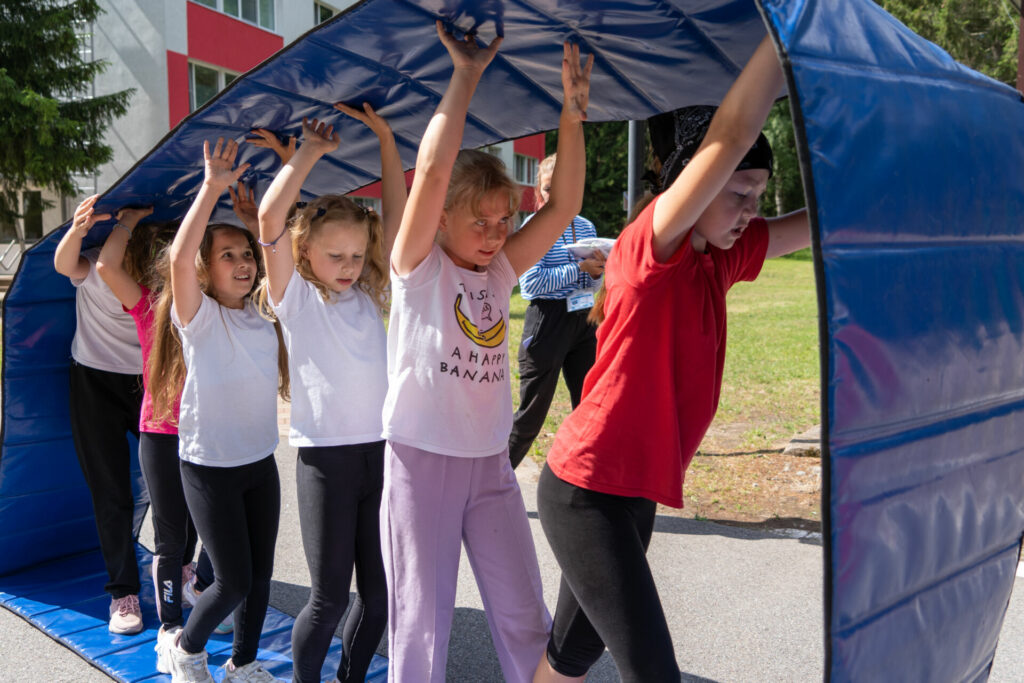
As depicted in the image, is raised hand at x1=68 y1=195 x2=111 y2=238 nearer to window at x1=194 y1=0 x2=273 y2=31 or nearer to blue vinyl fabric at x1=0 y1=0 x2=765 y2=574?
blue vinyl fabric at x1=0 y1=0 x2=765 y2=574

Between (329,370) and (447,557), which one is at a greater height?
(329,370)

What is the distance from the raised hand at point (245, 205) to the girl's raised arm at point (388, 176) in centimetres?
72

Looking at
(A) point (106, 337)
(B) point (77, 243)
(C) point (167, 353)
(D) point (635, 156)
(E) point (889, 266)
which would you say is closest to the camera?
(E) point (889, 266)

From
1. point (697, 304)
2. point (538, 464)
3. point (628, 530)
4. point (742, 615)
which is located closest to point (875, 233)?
point (697, 304)

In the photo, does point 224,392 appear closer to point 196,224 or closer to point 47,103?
point 196,224

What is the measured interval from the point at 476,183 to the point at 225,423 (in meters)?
1.37

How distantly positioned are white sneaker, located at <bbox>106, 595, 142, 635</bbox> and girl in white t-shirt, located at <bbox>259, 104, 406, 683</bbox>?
124 cm

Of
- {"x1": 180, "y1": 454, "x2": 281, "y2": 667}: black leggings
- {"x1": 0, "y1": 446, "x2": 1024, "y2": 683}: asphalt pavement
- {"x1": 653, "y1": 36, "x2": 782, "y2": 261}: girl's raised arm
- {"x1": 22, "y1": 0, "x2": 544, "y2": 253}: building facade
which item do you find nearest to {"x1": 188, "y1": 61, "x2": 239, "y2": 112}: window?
{"x1": 22, "y1": 0, "x2": 544, "y2": 253}: building facade

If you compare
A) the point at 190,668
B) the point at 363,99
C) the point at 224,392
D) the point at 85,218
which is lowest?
the point at 190,668

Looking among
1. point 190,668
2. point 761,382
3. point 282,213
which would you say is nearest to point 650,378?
point 282,213

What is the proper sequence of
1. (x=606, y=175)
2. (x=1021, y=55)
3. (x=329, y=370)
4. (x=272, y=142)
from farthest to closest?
(x=606, y=175)
(x=1021, y=55)
(x=272, y=142)
(x=329, y=370)

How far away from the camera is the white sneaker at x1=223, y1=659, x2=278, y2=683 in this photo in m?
3.26

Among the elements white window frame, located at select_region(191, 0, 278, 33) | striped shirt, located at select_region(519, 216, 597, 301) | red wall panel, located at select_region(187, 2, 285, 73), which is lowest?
striped shirt, located at select_region(519, 216, 597, 301)

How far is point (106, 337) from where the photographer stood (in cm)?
402
